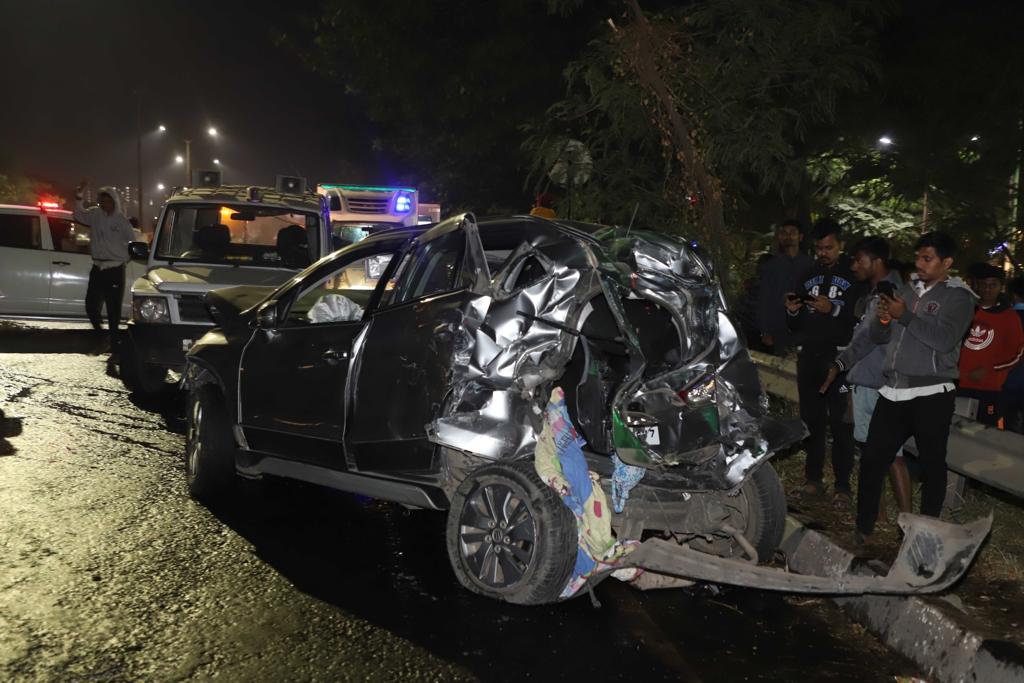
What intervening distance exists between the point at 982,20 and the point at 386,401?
9.52 m

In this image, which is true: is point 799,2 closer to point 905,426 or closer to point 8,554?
point 905,426

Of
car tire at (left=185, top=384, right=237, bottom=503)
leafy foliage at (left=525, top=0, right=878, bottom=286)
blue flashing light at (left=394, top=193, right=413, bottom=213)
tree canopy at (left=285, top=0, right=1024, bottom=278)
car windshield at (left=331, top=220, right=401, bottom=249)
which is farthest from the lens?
blue flashing light at (left=394, top=193, right=413, bottom=213)

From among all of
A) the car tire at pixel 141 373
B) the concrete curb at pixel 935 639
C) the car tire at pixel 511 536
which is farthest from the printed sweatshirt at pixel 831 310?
the car tire at pixel 141 373

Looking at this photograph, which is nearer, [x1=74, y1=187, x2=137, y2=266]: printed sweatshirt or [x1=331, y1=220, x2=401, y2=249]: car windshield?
[x1=74, y1=187, x2=137, y2=266]: printed sweatshirt

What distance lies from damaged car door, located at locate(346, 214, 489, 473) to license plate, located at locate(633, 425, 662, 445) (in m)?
0.94

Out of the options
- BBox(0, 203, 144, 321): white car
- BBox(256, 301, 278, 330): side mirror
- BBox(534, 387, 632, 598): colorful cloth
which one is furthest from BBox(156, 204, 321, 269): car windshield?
BBox(534, 387, 632, 598): colorful cloth

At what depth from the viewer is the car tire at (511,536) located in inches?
184

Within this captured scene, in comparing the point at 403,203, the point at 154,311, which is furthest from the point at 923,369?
the point at 403,203

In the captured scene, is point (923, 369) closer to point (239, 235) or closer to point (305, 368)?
point (305, 368)

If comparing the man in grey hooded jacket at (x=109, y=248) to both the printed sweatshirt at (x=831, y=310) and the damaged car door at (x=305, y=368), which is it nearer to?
the damaged car door at (x=305, y=368)

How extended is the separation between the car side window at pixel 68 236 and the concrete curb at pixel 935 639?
12.5m

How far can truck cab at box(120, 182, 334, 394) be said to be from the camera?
9.41 metres

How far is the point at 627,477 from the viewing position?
4.92 metres

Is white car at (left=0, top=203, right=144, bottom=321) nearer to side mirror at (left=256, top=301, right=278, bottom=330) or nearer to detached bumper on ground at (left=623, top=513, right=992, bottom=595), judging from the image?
Result: side mirror at (left=256, top=301, right=278, bottom=330)
